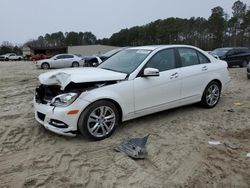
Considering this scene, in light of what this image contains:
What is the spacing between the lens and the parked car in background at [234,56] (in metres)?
19.5

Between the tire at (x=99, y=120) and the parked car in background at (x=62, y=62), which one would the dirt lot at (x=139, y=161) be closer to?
the tire at (x=99, y=120)

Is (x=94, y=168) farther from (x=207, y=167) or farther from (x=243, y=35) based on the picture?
(x=243, y=35)

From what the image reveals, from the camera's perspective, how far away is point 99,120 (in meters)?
4.84

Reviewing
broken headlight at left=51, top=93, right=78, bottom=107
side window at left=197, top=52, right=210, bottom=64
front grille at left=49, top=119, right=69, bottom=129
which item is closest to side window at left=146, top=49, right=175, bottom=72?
side window at left=197, top=52, right=210, bottom=64

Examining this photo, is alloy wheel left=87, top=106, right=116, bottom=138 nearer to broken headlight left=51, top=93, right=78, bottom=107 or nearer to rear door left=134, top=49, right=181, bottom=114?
broken headlight left=51, top=93, right=78, bottom=107

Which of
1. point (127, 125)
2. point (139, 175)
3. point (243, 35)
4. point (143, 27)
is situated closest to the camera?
point (139, 175)

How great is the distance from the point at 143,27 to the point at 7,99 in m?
78.5

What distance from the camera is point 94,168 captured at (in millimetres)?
3912

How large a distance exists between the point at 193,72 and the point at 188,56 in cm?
40

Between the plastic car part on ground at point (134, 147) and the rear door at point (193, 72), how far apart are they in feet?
6.06

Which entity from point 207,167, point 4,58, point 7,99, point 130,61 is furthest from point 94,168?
point 4,58

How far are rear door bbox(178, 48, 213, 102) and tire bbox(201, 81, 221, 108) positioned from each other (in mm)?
189

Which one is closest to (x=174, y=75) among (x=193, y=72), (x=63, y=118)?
(x=193, y=72)

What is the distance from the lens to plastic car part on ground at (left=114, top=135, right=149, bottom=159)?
426cm
